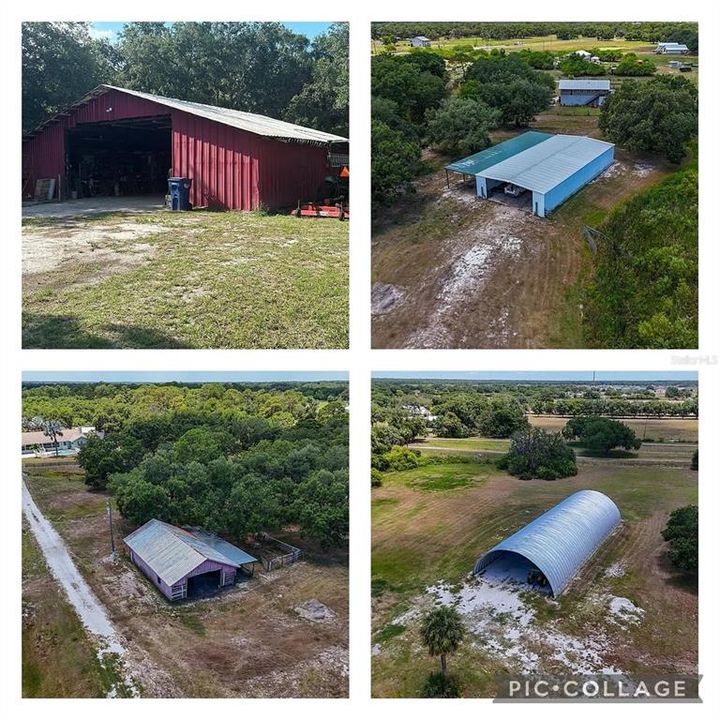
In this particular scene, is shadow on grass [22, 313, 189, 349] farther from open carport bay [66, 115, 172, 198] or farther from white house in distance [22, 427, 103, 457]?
open carport bay [66, 115, 172, 198]

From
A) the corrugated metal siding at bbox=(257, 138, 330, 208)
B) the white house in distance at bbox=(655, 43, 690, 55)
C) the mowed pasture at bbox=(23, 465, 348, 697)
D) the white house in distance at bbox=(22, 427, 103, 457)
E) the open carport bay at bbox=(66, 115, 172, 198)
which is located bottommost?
the mowed pasture at bbox=(23, 465, 348, 697)

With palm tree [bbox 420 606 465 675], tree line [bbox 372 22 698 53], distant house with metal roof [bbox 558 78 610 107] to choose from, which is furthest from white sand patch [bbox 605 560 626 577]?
distant house with metal roof [bbox 558 78 610 107]

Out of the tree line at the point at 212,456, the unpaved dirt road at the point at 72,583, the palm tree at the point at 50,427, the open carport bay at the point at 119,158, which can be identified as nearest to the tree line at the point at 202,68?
the open carport bay at the point at 119,158

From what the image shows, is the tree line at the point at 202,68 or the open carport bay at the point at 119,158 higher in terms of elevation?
the tree line at the point at 202,68

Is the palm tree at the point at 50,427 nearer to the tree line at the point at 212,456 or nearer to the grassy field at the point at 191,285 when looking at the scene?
the tree line at the point at 212,456

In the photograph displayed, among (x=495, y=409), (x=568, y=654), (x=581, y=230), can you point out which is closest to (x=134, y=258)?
(x=495, y=409)

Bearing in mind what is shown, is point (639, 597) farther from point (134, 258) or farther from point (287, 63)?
point (287, 63)
